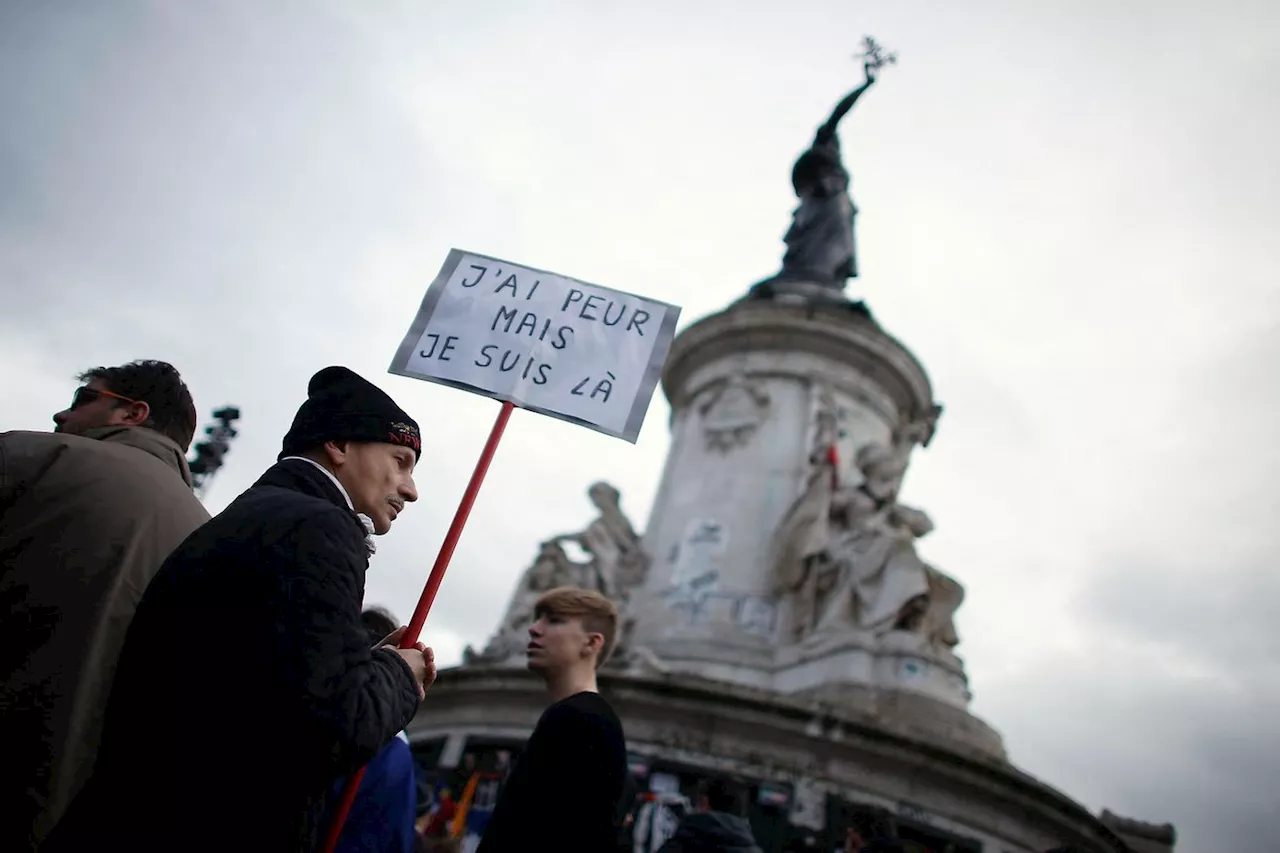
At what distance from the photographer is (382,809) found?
2693mm

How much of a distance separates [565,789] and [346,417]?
132 cm

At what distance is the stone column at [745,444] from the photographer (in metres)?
9.17

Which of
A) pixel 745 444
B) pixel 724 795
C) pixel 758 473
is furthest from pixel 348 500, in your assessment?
pixel 745 444

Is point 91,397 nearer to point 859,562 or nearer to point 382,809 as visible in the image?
point 382,809

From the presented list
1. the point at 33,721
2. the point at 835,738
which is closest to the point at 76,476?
the point at 33,721

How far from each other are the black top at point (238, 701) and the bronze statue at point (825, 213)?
1260 cm

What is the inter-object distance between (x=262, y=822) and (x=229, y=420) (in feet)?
25.6

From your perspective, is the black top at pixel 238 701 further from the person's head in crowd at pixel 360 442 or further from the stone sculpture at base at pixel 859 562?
the stone sculpture at base at pixel 859 562

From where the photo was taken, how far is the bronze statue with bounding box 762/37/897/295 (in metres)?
14.1

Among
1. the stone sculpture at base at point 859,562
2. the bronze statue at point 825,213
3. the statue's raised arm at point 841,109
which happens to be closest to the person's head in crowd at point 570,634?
the stone sculpture at base at point 859,562

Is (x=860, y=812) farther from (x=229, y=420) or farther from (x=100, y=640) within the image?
(x=229, y=420)

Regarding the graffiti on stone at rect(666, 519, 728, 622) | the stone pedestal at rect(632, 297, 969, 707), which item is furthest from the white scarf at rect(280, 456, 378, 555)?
the graffiti on stone at rect(666, 519, 728, 622)

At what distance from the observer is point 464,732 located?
7.70 meters

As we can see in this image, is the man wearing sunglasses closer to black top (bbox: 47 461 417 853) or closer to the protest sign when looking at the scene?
black top (bbox: 47 461 417 853)
